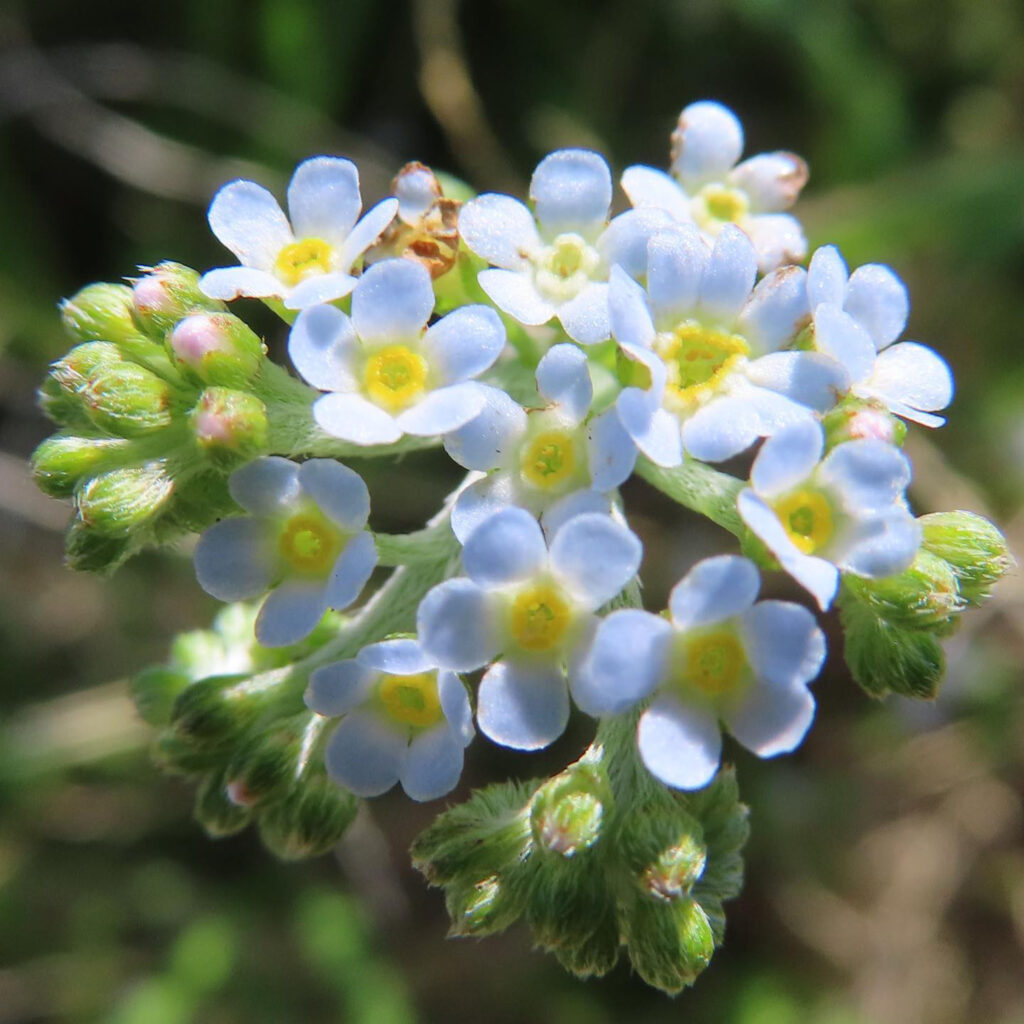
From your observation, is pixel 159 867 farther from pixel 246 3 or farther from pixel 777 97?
pixel 777 97

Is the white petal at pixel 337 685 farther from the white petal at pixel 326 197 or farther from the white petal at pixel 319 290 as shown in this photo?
the white petal at pixel 326 197

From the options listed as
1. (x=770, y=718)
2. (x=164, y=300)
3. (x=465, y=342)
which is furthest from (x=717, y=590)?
(x=164, y=300)

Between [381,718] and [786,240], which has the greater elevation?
[786,240]

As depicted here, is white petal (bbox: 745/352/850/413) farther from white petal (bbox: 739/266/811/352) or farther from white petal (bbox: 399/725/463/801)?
white petal (bbox: 399/725/463/801)

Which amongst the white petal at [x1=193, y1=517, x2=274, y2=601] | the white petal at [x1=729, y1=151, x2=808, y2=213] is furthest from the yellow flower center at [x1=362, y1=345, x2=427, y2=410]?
the white petal at [x1=729, y1=151, x2=808, y2=213]

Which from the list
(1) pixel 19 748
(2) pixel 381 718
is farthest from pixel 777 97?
(1) pixel 19 748

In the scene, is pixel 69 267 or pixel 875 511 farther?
pixel 69 267
